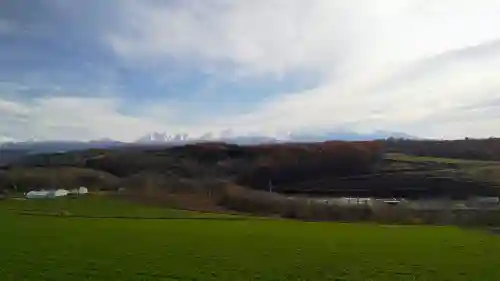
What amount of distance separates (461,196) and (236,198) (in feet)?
119

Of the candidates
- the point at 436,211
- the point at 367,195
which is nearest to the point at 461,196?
the point at 367,195

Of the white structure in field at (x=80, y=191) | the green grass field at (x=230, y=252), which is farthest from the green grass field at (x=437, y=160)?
the green grass field at (x=230, y=252)

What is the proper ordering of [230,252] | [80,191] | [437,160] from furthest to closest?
[437,160]
[80,191]
[230,252]

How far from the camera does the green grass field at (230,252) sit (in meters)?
24.3

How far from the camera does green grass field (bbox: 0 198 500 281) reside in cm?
2433

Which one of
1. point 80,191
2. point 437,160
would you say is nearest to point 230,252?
point 80,191

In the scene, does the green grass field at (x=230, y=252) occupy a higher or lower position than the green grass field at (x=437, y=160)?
lower

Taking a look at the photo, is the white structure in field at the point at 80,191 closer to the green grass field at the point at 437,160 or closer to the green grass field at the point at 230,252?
the green grass field at the point at 230,252

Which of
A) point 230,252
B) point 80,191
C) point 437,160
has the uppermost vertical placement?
point 437,160

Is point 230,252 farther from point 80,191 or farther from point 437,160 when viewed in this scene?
point 437,160

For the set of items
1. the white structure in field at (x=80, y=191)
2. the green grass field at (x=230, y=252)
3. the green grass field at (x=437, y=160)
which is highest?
the green grass field at (x=437, y=160)

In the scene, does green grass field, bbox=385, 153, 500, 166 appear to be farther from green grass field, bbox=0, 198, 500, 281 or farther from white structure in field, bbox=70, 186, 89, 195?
green grass field, bbox=0, 198, 500, 281

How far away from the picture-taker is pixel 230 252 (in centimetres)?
3183

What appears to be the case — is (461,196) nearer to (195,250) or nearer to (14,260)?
(195,250)
